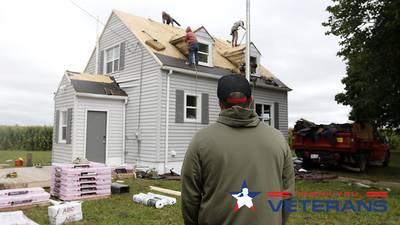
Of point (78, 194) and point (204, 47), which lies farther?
point (204, 47)

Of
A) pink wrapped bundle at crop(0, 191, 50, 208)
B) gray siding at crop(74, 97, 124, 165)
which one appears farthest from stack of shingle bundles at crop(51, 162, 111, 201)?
gray siding at crop(74, 97, 124, 165)

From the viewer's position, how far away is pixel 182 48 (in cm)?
1484

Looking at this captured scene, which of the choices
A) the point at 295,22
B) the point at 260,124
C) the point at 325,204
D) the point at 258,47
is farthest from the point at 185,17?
the point at 260,124

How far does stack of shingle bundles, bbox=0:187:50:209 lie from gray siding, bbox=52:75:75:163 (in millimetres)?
5837

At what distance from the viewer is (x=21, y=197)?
683cm

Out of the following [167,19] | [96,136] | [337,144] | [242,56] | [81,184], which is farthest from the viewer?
[167,19]

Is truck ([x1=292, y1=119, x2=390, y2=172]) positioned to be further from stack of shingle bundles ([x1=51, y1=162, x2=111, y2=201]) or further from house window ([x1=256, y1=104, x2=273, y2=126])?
stack of shingle bundles ([x1=51, y1=162, x2=111, y2=201])

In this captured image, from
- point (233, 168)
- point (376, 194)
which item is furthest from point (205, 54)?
point (233, 168)

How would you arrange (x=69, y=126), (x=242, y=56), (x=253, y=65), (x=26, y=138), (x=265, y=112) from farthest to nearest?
(x=26, y=138) < (x=265, y=112) < (x=253, y=65) < (x=242, y=56) < (x=69, y=126)

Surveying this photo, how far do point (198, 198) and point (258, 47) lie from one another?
16.4m

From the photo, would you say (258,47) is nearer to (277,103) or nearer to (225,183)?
(277,103)

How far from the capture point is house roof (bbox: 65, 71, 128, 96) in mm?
12977

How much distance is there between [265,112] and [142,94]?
708cm

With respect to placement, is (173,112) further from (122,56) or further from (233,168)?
(233,168)
